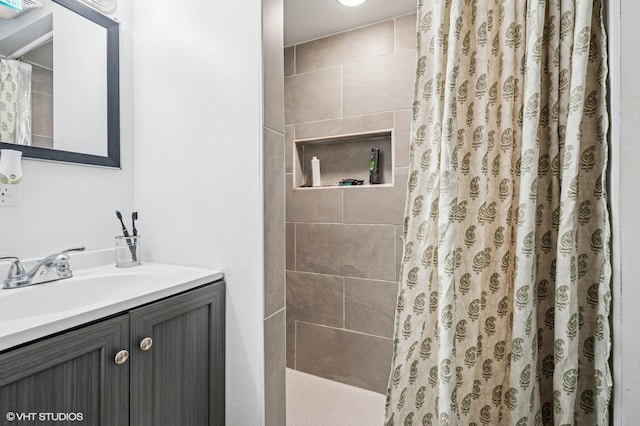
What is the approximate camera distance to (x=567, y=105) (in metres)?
0.93

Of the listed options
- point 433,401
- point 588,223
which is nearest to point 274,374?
point 433,401

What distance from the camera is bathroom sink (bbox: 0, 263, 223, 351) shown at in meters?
0.68

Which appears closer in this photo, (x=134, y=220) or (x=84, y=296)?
(x=84, y=296)

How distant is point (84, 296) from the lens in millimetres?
1084

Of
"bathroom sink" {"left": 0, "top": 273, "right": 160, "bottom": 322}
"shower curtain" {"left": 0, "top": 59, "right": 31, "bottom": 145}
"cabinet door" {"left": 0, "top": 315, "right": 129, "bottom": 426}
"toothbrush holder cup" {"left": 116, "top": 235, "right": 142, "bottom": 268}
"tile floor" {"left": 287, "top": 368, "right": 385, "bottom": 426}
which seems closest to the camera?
"cabinet door" {"left": 0, "top": 315, "right": 129, "bottom": 426}

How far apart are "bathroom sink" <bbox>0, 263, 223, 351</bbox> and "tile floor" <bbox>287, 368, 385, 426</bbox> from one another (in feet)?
3.76

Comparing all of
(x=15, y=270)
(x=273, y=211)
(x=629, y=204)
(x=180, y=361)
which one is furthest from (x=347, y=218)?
(x=15, y=270)

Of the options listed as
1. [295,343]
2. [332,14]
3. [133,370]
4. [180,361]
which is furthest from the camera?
[295,343]

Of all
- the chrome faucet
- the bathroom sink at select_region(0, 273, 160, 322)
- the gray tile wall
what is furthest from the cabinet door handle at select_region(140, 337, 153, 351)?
the gray tile wall

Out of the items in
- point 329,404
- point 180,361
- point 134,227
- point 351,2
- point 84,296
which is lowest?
point 329,404

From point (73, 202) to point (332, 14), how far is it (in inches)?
65.0

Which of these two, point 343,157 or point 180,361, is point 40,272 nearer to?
point 180,361

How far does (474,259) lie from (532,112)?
47 centimetres

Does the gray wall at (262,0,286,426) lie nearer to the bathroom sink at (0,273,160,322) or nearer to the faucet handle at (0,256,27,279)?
the bathroom sink at (0,273,160,322)
